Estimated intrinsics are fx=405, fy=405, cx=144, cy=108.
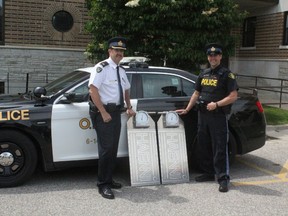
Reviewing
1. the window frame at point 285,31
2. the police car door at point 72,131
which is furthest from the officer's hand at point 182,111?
the window frame at point 285,31

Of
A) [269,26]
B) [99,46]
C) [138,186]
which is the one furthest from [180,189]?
[269,26]

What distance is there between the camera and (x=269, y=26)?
16.5 meters

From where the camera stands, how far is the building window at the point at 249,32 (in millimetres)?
17609

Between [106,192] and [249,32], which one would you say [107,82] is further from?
[249,32]

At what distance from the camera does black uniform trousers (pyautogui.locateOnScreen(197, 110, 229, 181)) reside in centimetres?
490

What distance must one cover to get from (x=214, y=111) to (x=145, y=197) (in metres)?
1.30

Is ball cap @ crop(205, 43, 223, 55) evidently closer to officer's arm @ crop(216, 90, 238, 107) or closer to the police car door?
officer's arm @ crop(216, 90, 238, 107)

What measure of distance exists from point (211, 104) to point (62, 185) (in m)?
2.06

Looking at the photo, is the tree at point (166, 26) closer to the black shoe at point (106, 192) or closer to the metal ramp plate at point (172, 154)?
the metal ramp plate at point (172, 154)

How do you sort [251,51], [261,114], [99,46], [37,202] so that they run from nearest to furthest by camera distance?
[37,202] < [261,114] < [99,46] < [251,51]

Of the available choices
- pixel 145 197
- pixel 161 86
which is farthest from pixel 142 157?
pixel 161 86

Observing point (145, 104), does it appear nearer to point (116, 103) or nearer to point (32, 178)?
point (116, 103)

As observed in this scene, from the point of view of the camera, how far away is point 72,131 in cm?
484

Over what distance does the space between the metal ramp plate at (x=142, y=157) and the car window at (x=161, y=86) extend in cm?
55
